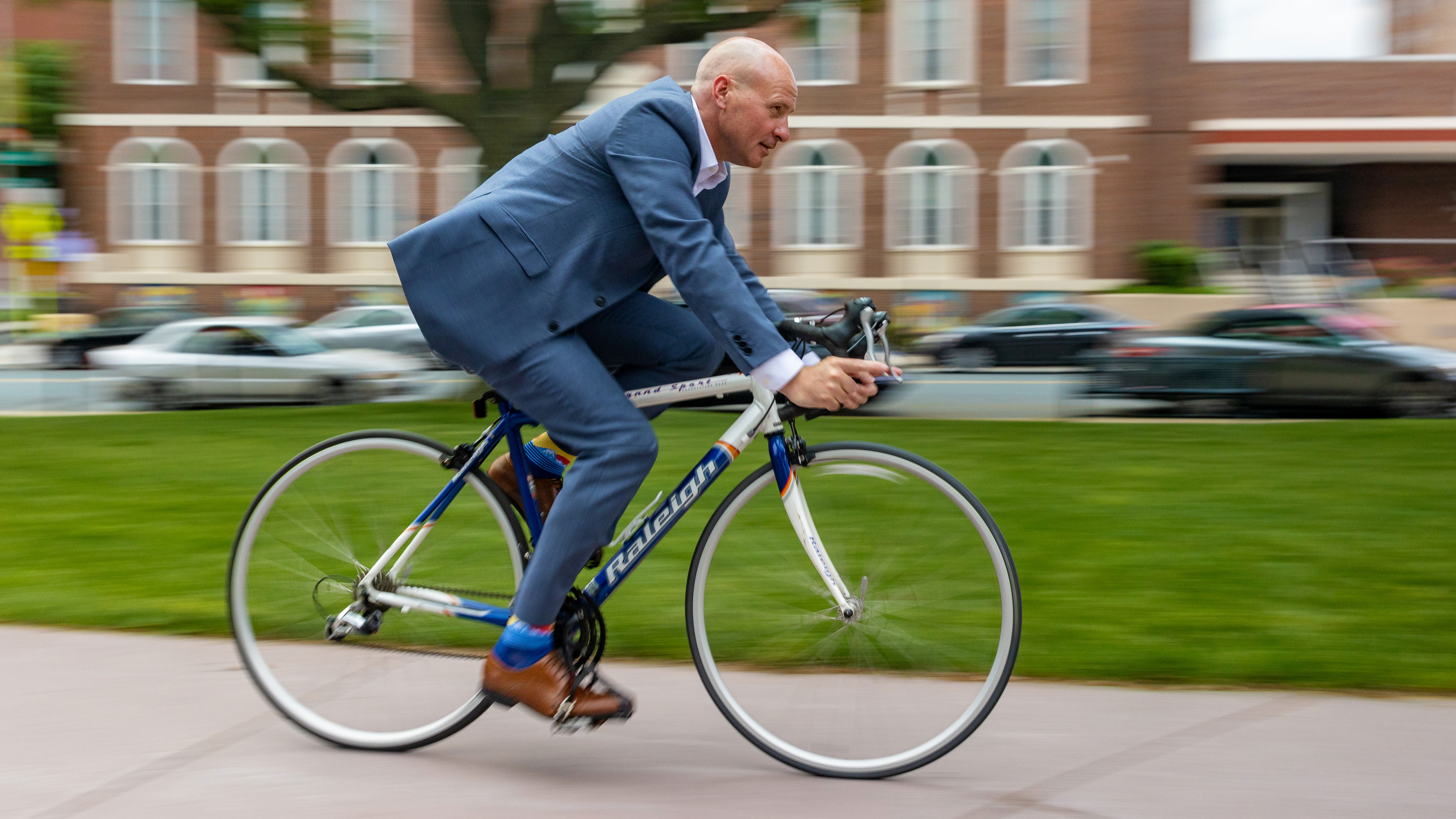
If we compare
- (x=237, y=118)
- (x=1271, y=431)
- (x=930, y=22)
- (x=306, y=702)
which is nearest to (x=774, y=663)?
(x=306, y=702)

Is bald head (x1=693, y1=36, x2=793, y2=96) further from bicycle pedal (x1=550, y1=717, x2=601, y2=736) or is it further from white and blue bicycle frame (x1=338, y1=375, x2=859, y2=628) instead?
bicycle pedal (x1=550, y1=717, x2=601, y2=736)

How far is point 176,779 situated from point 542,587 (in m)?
0.99

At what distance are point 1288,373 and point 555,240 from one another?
13448 millimetres

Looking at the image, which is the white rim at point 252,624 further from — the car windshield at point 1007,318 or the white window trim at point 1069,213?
the white window trim at point 1069,213

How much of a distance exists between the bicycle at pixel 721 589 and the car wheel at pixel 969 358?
904 inches

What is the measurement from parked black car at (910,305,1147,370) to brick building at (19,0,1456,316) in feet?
23.9

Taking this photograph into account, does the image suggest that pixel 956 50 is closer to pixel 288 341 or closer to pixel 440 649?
pixel 288 341

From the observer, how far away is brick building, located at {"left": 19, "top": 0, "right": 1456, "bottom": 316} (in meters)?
33.3

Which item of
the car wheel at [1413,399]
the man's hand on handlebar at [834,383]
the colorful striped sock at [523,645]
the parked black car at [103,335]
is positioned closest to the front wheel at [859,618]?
the man's hand on handlebar at [834,383]

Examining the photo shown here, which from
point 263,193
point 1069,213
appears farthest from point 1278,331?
point 263,193

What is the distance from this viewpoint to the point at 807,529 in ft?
10.8

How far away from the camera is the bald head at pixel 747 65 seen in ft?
9.94

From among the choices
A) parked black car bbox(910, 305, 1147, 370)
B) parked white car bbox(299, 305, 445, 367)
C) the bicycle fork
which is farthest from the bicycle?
parked black car bbox(910, 305, 1147, 370)

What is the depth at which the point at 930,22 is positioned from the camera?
33.8 meters
